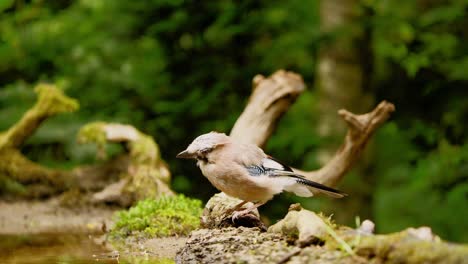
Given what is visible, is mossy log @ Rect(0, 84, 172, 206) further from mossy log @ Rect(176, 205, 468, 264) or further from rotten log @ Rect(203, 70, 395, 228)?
mossy log @ Rect(176, 205, 468, 264)

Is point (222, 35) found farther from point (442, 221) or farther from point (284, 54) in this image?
point (442, 221)

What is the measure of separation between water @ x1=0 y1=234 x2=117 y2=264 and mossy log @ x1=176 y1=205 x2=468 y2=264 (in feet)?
2.18

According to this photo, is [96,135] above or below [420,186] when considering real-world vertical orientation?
above

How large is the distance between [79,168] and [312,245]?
4384 millimetres

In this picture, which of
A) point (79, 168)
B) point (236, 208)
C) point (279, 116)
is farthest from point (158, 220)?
point (79, 168)

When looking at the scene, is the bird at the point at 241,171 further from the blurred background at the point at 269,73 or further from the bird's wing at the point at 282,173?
the blurred background at the point at 269,73

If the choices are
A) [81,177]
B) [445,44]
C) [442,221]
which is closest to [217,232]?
[81,177]

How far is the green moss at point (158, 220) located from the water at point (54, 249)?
24 centimetres

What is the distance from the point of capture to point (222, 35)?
9156 mm

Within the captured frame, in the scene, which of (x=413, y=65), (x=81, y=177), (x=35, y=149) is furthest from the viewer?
(x=35, y=149)

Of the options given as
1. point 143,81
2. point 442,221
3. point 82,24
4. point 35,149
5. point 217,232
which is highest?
point 82,24

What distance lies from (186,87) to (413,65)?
2786mm

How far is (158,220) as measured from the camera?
544 centimetres

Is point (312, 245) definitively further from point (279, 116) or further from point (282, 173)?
point (279, 116)
